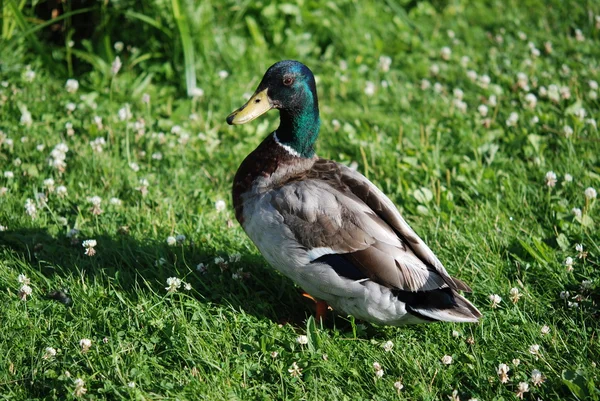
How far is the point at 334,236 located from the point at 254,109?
0.76 meters

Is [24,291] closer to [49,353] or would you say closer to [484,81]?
Result: [49,353]

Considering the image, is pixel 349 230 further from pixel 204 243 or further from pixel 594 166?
pixel 594 166

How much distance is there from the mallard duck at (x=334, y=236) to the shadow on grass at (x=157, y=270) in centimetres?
27

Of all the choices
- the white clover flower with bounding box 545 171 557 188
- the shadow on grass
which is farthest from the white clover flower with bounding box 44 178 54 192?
the white clover flower with bounding box 545 171 557 188

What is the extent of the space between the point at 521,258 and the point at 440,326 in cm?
73

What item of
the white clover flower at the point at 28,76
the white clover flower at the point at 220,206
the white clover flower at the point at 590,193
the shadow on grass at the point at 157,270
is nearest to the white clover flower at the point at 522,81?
the white clover flower at the point at 590,193

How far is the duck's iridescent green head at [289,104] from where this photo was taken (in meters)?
3.44

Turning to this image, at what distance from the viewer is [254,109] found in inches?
136

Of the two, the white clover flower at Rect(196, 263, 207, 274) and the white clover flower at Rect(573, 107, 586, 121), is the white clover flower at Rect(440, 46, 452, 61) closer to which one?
the white clover flower at Rect(573, 107, 586, 121)

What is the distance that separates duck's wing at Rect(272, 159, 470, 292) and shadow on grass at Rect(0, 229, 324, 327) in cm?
46

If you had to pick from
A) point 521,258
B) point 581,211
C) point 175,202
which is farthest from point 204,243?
point 581,211

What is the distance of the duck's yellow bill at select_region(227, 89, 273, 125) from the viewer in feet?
11.3

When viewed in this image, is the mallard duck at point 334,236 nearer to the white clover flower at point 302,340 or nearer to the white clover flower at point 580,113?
the white clover flower at point 302,340

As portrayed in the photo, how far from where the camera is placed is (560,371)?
2.99 m
